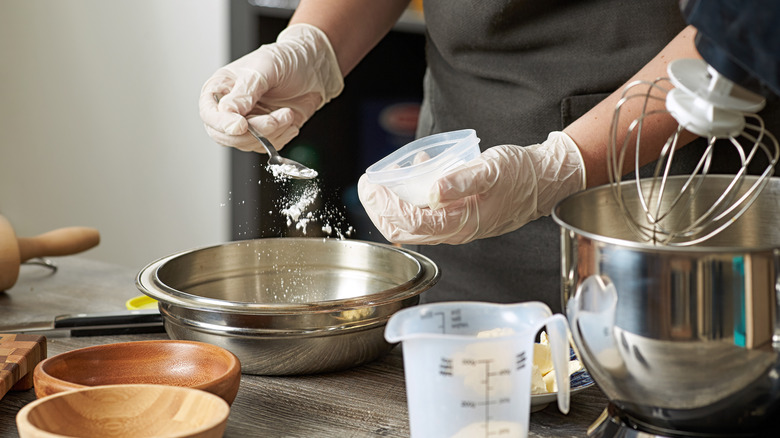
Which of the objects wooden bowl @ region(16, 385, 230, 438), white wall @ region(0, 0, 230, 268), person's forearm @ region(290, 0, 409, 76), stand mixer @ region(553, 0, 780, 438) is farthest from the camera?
white wall @ region(0, 0, 230, 268)

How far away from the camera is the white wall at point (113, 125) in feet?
9.20

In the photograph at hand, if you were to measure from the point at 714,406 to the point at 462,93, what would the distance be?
0.80 m

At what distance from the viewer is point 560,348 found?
0.67 metres

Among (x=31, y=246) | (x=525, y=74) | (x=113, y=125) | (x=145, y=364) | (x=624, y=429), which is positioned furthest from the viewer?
(x=113, y=125)

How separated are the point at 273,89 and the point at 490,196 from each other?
0.49 meters

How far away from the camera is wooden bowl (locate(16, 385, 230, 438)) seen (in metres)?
0.68

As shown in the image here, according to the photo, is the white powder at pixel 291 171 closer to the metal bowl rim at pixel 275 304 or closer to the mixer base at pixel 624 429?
the metal bowl rim at pixel 275 304

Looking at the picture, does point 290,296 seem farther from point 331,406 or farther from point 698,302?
point 698,302

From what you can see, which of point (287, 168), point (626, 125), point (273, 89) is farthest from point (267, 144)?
point (626, 125)

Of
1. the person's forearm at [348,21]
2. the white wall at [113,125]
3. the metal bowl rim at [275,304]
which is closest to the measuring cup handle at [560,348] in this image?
the metal bowl rim at [275,304]

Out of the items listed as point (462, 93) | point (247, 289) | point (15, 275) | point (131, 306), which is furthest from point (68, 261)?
point (462, 93)

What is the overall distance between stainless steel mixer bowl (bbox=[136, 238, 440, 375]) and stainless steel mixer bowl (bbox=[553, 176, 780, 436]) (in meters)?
0.28

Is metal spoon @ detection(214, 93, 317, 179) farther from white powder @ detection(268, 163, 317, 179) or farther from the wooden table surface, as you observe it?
the wooden table surface

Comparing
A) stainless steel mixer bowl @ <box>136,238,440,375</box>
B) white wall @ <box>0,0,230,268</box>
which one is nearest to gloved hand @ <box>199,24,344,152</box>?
stainless steel mixer bowl @ <box>136,238,440,375</box>
